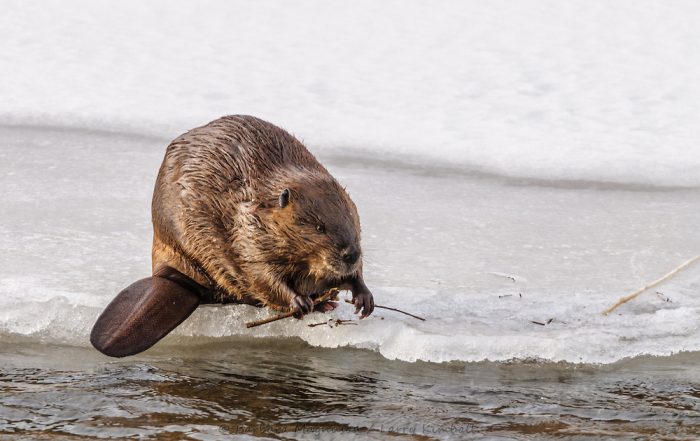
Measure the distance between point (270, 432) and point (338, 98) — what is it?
12.6ft

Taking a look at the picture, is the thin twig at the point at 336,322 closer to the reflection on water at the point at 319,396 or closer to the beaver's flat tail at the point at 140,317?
the reflection on water at the point at 319,396

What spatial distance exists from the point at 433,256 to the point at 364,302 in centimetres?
→ 88

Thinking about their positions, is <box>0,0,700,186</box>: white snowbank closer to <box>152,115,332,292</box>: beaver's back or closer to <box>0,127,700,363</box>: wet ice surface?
<box>0,127,700,363</box>: wet ice surface

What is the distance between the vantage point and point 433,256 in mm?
3848

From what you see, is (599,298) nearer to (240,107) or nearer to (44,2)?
(240,107)

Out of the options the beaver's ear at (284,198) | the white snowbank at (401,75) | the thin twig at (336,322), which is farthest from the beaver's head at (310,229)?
the white snowbank at (401,75)

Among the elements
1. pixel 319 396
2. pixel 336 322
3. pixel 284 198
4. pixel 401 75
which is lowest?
pixel 319 396

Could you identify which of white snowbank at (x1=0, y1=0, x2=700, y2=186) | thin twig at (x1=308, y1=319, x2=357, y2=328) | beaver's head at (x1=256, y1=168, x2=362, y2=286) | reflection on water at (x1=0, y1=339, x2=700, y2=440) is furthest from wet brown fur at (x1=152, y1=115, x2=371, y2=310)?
white snowbank at (x1=0, y1=0, x2=700, y2=186)

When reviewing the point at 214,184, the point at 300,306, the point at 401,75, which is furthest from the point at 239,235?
the point at 401,75

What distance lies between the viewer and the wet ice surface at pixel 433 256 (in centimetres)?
310

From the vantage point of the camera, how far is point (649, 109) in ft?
19.4

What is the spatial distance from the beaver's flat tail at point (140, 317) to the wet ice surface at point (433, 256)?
0.18m

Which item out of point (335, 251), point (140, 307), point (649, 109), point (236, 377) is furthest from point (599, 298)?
point (649, 109)

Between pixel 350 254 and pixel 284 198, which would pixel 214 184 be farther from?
pixel 350 254
